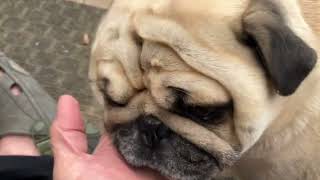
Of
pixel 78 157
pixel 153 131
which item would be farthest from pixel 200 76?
pixel 78 157

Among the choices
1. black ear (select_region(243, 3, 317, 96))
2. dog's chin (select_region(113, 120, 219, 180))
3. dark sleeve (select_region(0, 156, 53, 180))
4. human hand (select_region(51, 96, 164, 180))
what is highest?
black ear (select_region(243, 3, 317, 96))

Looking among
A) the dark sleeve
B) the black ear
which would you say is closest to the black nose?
the black ear

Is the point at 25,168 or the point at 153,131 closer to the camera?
the point at 153,131

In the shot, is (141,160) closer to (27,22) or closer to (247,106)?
(247,106)

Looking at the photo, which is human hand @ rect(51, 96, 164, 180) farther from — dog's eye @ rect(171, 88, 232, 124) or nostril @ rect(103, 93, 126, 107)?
dog's eye @ rect(171, 88, 232, 124)

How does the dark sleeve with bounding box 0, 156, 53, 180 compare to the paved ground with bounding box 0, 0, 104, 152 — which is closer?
the dark sleeve with bounding box 0, 156, 53, 180

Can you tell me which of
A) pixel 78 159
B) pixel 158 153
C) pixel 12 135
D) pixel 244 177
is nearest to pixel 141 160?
pixel 158 153

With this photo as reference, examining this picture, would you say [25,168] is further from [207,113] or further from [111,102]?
[207,113]
